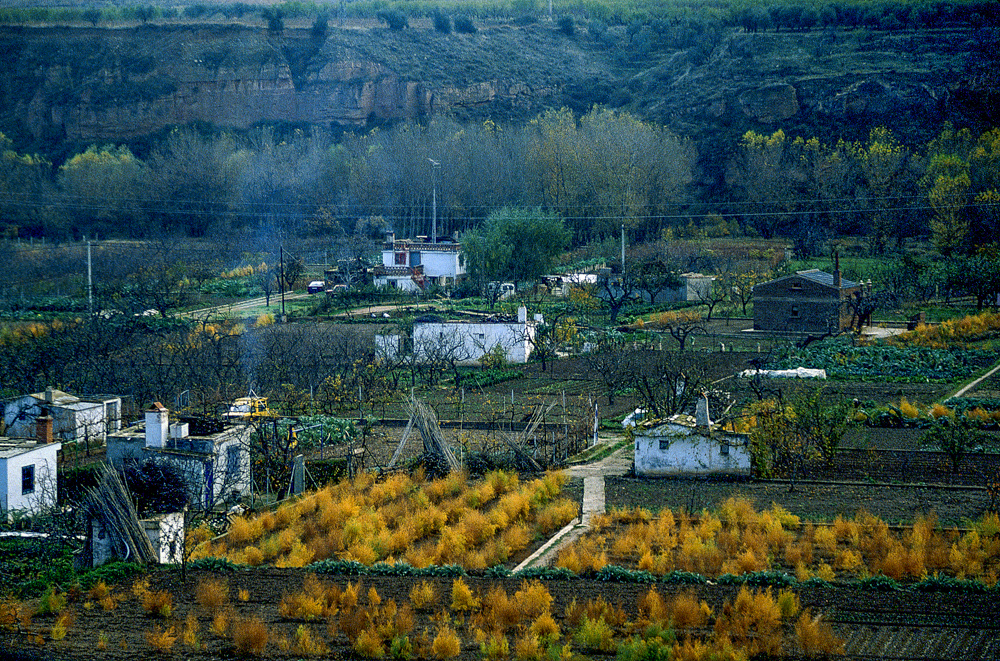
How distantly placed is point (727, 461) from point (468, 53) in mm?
99233

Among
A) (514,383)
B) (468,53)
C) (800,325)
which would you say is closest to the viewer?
(514,383)

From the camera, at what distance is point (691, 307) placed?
4572 centimetres

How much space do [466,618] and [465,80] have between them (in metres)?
99.9

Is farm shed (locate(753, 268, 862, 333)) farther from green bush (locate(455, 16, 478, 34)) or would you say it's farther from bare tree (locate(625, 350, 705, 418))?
green bush (locate(455, 16, 478, 34))

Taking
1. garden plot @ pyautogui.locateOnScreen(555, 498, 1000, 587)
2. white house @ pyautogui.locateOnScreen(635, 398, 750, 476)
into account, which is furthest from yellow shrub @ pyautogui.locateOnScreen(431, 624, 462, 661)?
white house @ pyautogui.locateOnScreen(635, 398, 750, 476)

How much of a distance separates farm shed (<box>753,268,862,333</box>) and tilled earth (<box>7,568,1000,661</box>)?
25.8 metres

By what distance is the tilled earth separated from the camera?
12859mm

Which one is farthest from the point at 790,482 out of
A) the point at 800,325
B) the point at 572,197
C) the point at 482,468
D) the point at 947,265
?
the point at 572,197

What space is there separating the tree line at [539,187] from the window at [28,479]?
46146 millimetres

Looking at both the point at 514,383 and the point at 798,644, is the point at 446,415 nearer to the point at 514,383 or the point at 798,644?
the point at 514,383

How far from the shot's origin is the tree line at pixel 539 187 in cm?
6512

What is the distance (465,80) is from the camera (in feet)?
361

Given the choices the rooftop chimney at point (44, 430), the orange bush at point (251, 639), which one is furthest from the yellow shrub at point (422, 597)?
the rooftop chimney at point (44, 430)

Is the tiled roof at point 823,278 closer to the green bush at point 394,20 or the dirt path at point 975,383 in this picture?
the dirt path at point 975,383
